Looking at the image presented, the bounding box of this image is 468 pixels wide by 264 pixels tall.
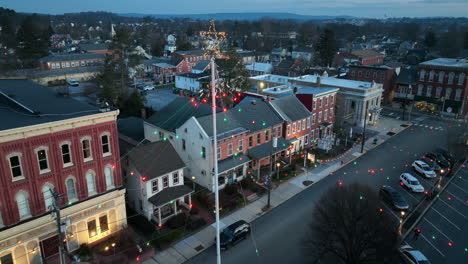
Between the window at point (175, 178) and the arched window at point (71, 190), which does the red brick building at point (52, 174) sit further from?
the window at point (175, 178)

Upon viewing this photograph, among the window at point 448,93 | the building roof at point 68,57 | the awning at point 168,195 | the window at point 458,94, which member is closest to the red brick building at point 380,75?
the window at point 448,93

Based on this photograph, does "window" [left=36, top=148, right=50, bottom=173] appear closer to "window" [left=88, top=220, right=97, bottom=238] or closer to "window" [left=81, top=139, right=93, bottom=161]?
"window" [left=81, top=139, right=93, bottom=161]

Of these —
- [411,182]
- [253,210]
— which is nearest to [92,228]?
[253,210]

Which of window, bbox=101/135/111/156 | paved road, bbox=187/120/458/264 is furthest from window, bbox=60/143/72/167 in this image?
paved road, bbox=187/120/458/264

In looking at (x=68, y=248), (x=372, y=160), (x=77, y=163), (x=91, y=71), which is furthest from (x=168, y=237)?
(x=91, y=71)

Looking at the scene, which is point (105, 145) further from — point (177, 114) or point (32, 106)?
point (177, 114)

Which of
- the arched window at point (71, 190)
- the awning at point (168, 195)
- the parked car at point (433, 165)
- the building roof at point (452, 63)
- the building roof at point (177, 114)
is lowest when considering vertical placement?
the parked car at point (433, 165)
